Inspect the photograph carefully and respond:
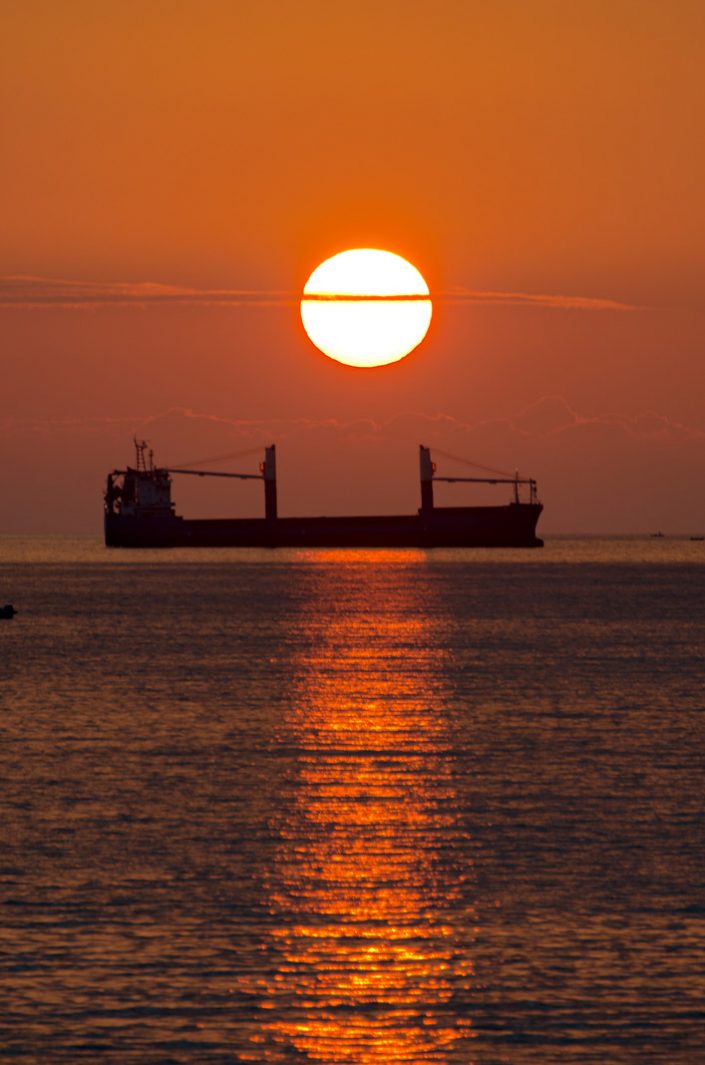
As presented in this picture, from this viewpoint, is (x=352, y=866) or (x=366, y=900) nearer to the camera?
(x=366, y=900)

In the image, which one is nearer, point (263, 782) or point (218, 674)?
point (263, 782)

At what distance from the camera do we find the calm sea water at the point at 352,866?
13.1 meters

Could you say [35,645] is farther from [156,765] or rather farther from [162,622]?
[156,765]

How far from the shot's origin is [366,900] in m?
17.4

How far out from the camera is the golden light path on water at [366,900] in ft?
42.7

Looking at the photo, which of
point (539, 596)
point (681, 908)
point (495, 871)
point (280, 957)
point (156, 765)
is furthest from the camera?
point (539, 596)

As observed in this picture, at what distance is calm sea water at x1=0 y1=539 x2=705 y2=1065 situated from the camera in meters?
13.1

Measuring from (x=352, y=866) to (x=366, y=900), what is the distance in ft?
5.76

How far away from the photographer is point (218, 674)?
154ft

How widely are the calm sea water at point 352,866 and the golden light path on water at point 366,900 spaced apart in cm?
4

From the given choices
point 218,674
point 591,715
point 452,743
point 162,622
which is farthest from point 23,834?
point 162,622

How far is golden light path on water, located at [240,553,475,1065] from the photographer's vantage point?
1302cm

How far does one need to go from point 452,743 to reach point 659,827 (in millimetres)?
9529

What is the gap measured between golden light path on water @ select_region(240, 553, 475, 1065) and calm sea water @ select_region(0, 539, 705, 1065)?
0.04m
